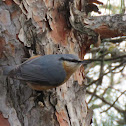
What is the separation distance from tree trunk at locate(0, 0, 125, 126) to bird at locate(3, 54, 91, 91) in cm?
5

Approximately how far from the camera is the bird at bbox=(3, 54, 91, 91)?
119 centimetres

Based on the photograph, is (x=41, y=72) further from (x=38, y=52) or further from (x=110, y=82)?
(x=110, y=82)

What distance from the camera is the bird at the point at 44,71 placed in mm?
1188

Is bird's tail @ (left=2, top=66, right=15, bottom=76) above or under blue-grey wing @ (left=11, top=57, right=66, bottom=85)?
above

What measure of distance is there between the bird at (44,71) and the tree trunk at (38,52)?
0.05 meters

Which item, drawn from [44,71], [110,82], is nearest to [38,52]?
[44,71]

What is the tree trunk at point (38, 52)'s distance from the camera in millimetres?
1161

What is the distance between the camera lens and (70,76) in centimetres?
132

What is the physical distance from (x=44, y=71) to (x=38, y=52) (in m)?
0.12

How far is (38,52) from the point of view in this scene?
1258 millimetres

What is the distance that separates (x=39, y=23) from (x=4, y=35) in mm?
211

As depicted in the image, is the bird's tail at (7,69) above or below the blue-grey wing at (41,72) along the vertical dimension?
above

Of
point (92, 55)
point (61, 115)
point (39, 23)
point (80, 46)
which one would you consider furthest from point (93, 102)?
point (39, 23)

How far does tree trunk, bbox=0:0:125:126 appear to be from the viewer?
1161mm
